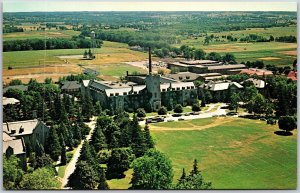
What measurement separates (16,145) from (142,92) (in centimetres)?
369

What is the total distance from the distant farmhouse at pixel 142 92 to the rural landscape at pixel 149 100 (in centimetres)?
3

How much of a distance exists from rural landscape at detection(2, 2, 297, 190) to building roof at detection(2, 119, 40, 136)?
25 mm

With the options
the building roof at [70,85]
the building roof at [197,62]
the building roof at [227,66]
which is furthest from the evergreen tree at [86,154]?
the building roof at [227,66]

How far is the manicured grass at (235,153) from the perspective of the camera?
41.8 ft

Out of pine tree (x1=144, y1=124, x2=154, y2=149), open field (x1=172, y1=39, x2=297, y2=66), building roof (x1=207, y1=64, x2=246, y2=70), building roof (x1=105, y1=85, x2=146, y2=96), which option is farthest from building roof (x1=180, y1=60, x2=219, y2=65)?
pine tree (x1=144, y1=124, x2=154, y2=149)

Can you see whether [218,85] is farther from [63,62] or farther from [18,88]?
[18,88]

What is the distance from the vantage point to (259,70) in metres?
14.5

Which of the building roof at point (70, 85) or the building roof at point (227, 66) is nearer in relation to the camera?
the building roof at point (70, 85)

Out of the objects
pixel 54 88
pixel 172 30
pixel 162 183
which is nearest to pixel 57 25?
pixel 54 88

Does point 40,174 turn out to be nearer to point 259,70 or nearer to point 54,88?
point 54,88

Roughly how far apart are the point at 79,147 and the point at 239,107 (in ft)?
14.9

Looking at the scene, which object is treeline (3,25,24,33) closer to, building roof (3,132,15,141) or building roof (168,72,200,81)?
building roof (3,132,15,141)

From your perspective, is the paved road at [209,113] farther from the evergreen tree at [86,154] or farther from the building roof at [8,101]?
the building roof at [8,101]

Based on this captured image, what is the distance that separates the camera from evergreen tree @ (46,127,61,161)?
13.1m
